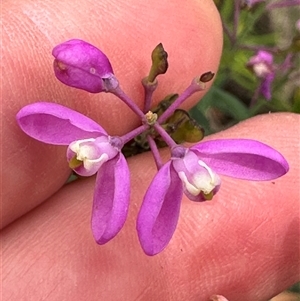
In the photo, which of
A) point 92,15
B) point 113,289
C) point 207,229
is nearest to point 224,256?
point 207,229

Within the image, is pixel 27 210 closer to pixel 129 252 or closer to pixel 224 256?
pixel 129 252

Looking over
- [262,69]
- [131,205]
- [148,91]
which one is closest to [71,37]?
[148,91]

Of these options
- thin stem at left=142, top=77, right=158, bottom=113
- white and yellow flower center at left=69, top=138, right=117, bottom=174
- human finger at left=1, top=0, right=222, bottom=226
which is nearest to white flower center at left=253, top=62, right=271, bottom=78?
human finger at left=1, top=0, right=222, bottom=226

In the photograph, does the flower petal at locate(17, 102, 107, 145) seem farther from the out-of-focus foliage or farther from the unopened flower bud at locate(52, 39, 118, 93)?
the out-of-focus foliage

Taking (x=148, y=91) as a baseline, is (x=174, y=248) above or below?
below

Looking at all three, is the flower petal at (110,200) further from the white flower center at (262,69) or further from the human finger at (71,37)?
the white flower center at (262,69)

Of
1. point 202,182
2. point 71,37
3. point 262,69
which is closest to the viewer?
point 202,182

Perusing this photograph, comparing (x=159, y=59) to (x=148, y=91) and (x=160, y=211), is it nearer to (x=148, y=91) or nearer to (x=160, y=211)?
(x=148, y=91)
